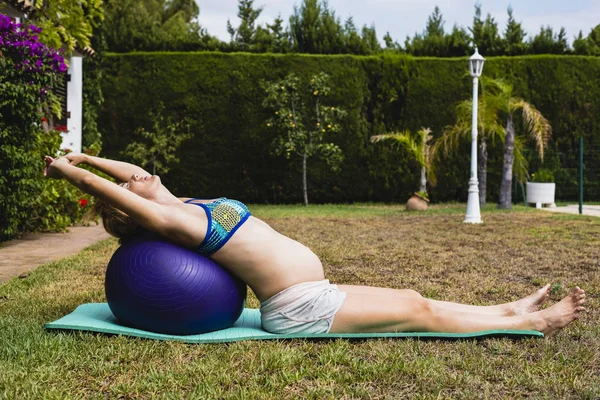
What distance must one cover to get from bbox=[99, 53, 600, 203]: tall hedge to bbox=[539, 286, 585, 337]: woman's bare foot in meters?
12.2

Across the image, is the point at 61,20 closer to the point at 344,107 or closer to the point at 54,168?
the point at 54,168

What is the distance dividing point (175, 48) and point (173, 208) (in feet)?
43.3

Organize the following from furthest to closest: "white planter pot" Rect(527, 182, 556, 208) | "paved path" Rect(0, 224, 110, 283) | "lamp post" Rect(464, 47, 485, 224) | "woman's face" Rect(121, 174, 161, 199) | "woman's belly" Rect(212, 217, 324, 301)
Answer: "white planter pot" Rect(527, 182, 556, 208)
"lamp post" Rect(464, 47, 485, 224)
"paved path" Rect(0, 224, 110, 283)
"woman's face" Rect(121, 174, 161, 199)
"woman's belly" Rect(212, 217, 324, 301)

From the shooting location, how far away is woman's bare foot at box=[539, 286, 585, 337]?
3303 millimetres

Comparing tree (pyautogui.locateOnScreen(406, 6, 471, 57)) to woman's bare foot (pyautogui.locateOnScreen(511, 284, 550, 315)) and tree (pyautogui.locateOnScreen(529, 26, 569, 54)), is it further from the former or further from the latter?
woman's bare foot (pyautogui.locateOnScreen(511, 284, 550, 315))

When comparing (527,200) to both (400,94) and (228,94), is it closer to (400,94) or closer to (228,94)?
(400,94)

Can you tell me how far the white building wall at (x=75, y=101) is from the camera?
11.9 m

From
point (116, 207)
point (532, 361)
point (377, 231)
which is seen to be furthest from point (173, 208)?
point (377, 231)

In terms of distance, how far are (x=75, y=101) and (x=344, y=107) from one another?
6.54 meters

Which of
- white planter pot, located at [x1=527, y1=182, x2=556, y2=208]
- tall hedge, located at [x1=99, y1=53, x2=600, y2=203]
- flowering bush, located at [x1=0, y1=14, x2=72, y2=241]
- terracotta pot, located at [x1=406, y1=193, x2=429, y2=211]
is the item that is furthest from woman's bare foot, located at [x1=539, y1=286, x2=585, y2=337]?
tall hedge, located at [x1=99, y1=53, x2=600, y2=203]

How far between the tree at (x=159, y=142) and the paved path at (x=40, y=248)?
18.4ft

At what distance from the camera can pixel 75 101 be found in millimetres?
12062

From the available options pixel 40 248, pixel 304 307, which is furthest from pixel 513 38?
pixel 304 307

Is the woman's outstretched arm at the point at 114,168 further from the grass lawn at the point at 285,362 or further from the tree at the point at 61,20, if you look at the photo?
the tree at the point at 61,20
